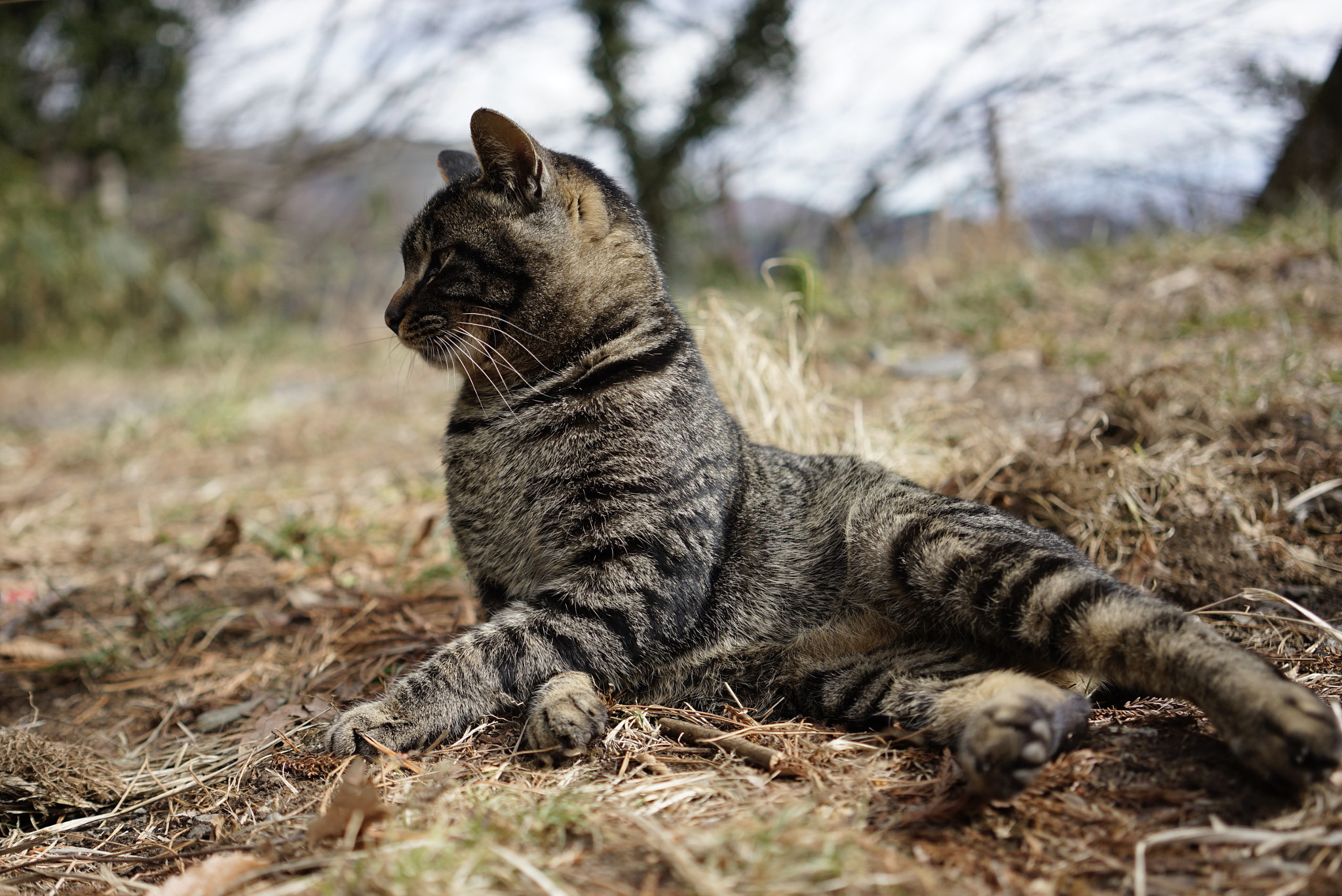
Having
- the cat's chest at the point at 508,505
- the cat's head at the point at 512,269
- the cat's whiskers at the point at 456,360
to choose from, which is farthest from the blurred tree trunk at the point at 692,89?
the cat's chest at the point at 508,505

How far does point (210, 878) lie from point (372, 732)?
489mm

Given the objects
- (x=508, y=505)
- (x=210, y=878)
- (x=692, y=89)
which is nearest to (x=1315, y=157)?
(x=692, y=89)

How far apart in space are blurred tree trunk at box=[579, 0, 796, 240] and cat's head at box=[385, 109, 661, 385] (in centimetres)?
730

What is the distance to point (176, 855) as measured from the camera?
1.52 metres

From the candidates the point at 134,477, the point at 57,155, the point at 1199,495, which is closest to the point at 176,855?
the point at 1199,495

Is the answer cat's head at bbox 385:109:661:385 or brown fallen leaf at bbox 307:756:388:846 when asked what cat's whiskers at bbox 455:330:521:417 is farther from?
brown fallen leaf at bbox 307:756:388:846

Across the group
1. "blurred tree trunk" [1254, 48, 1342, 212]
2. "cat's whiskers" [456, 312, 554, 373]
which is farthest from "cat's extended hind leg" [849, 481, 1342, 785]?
"blurred tree trunk" [1254, 48, 1342, 212]

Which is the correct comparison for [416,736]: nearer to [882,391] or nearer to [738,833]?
[738,833]

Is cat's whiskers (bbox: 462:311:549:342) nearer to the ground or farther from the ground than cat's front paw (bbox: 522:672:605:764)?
farther from the ground

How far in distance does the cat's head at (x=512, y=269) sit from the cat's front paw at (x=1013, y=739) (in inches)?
58.1

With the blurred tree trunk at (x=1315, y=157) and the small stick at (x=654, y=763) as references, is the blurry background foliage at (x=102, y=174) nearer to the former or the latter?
the small stick at (x=654, y=763)

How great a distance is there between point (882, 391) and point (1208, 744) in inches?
128

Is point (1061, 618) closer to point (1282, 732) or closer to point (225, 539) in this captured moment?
point (1282, 732)

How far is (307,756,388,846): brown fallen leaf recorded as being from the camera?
4.47 feet
